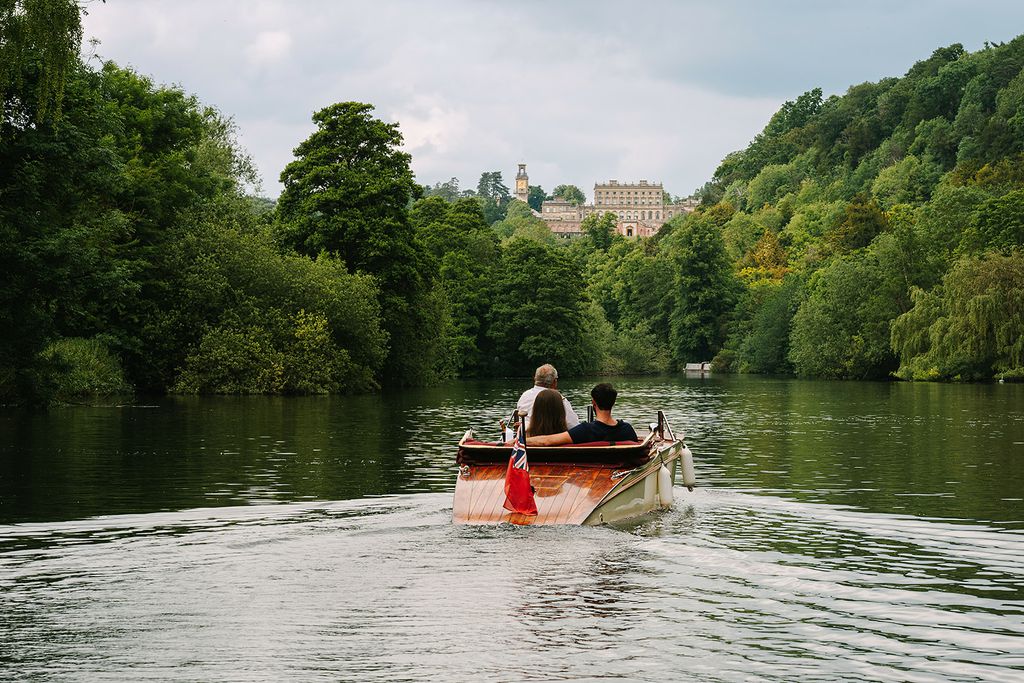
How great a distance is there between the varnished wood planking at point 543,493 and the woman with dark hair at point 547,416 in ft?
3.63

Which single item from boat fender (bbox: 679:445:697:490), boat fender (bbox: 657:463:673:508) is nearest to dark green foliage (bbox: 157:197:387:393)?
boat fender (bbox: 679:445:697:490)

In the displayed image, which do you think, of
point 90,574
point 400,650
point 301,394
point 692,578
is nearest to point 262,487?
point 90,574

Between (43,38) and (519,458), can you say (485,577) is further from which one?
(43,38)

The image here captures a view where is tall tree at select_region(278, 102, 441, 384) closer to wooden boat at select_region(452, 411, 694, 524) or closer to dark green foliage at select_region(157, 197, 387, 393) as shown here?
dark green foliage at select_region(157, 197, 387, 393)

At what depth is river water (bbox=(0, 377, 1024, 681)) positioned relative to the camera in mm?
8781

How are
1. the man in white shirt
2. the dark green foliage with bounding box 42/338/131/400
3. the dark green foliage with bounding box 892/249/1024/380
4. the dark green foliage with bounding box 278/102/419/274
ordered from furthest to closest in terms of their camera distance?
the dark green foliage with bounding box 892/249/1024/380 < the dark green foliage with bounding box 278/102/419/274 < the dark green foliage with bounding box 42/338/131/400 < the man in white shirt

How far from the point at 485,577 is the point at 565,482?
3686 millimetres

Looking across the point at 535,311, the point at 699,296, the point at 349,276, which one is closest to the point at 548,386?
the point at 349,276

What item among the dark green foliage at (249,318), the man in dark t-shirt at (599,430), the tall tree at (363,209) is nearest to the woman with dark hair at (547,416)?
the man in dark t-shirt at (599,430)

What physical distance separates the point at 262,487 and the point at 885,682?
1301 cm

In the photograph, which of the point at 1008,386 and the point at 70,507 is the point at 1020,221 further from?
the point at 70,507

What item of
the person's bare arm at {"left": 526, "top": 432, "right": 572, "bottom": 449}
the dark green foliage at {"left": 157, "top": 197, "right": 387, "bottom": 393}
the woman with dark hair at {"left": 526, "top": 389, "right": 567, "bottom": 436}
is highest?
the dark green foliage at {"left": 157, "top": 197, "right": 387, "bottom": 393}

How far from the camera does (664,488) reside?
55.6 ft

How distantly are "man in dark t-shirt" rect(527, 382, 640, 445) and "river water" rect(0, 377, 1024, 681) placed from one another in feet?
4.01
